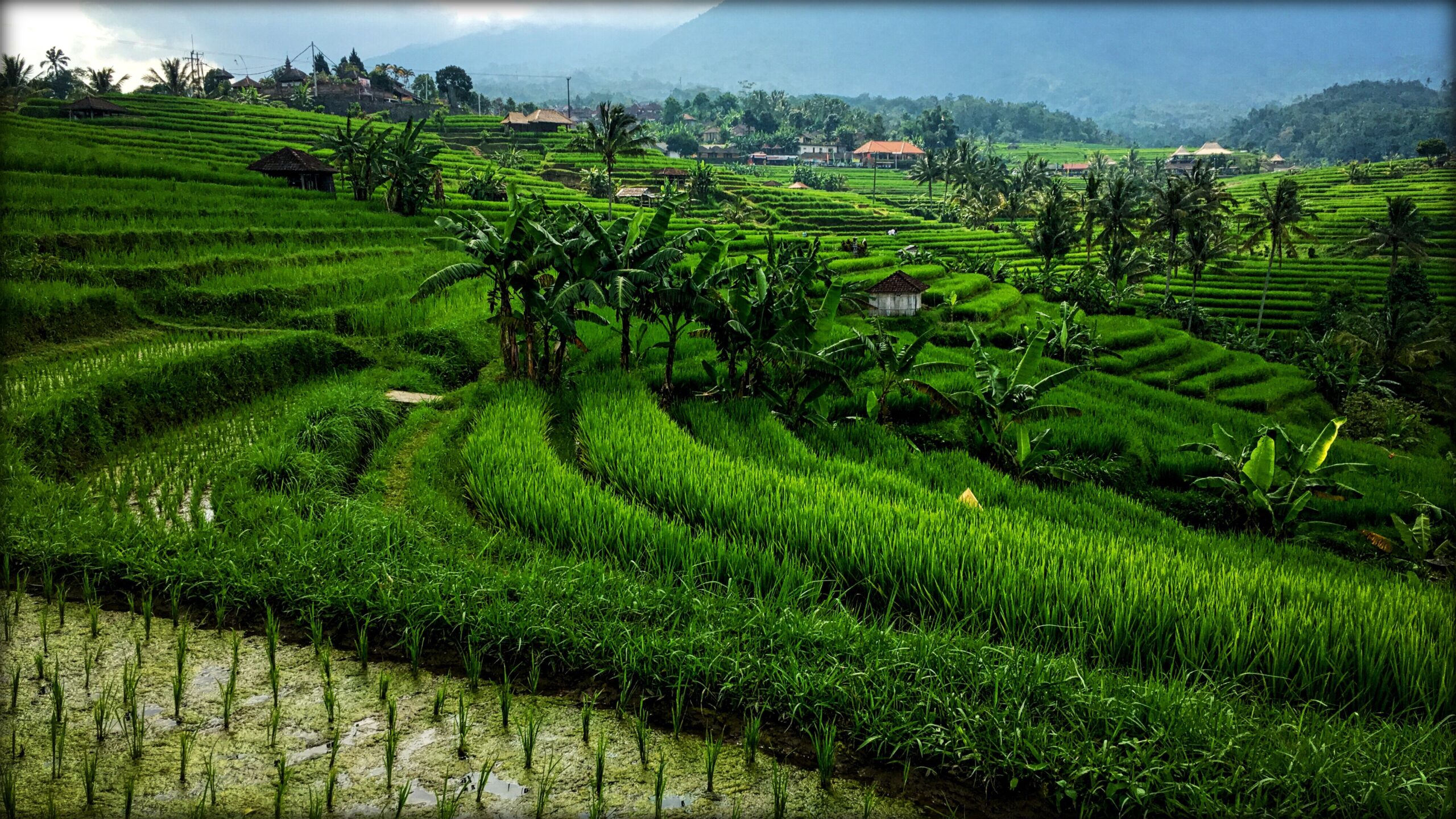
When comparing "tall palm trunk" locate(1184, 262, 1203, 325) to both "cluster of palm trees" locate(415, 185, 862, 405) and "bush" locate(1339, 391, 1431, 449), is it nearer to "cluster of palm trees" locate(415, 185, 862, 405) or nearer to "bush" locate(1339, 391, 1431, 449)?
"bush" locate(1339, 391, 1431, 449)

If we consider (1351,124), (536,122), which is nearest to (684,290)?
(536,122)

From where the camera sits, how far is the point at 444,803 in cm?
283

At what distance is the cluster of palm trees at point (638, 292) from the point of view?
26.8 ft

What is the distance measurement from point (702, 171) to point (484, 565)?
35408 millimetres

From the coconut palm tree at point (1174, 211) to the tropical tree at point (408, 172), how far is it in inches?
847

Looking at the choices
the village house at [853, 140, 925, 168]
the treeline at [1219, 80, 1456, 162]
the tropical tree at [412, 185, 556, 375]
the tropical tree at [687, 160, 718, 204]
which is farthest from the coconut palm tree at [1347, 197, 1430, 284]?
the village house at [853, 140, 925, 168]

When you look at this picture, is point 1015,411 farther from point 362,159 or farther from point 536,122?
point 536,122

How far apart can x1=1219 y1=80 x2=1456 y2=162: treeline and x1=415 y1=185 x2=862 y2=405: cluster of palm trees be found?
68537 millimetres

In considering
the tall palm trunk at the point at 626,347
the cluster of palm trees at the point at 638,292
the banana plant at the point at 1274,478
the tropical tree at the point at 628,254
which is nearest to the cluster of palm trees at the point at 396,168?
the cluster of palm trees at the point at 638,292

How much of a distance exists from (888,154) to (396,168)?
185ft

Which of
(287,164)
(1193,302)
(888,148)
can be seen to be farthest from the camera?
(888,148)

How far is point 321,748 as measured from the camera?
10.5ft

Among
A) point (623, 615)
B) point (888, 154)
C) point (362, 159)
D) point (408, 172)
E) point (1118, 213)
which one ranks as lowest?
point (623, 615)

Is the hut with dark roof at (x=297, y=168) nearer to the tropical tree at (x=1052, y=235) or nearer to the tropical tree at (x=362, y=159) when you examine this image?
the tropical tree at (x=362, y=159)
